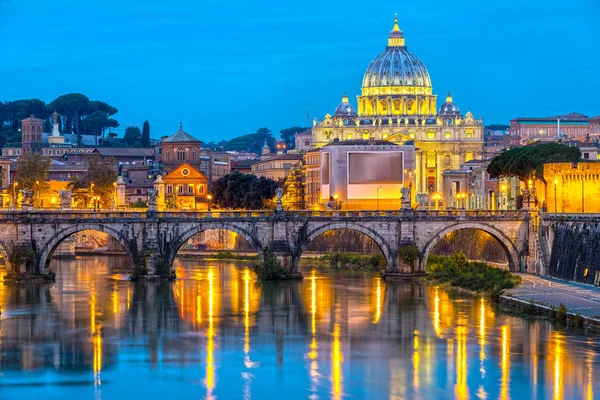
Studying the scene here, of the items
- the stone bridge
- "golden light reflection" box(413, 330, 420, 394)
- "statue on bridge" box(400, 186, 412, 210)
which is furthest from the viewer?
"statue on bridge" box(400, 186, 412, 210)

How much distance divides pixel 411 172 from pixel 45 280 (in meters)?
52.7

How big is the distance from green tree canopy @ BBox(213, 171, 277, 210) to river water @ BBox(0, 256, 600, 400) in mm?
52904

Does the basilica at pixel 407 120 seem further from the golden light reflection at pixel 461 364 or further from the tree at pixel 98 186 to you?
the golden light reflection at pixel 461 364

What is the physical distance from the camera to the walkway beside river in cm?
5316

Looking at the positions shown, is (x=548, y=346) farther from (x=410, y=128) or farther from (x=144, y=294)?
(x=410, y=128)

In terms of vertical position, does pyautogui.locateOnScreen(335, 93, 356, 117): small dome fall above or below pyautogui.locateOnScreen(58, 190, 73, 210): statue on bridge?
above

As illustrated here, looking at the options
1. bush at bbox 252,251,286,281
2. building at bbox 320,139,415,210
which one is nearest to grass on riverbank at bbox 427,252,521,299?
bush at bbox 252,251,286,281

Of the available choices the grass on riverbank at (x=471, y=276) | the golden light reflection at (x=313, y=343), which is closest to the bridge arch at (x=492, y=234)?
the grass on riverbank at (x=471, y=276)

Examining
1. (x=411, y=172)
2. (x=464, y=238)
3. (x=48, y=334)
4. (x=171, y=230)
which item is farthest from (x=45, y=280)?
(x=411, y=172)

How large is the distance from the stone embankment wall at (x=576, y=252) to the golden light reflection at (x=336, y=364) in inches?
553

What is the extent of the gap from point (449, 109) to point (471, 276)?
119 meters

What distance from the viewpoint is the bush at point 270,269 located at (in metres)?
70.7

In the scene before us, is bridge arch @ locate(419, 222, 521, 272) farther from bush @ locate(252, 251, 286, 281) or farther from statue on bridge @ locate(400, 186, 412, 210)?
bush @ locate(252, 251, 286, 281)

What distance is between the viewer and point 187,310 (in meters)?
60.0
